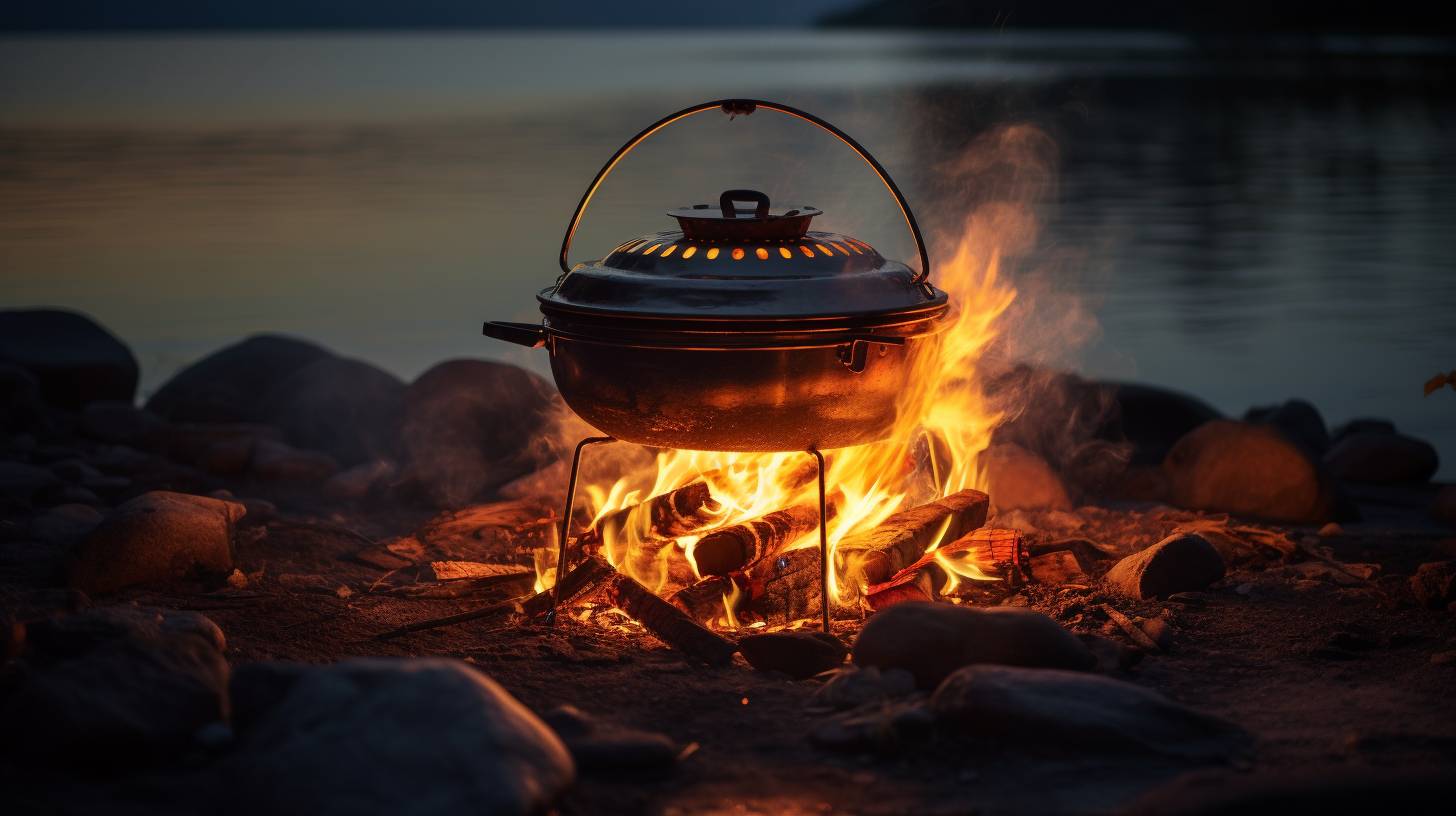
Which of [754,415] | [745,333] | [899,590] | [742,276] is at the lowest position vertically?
[899,590]

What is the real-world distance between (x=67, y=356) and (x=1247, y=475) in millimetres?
6569

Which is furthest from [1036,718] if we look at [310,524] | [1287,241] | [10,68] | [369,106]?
[10,68]

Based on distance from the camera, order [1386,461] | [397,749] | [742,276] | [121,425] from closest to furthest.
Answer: [397,749] → [742,276] → [1386,461] → [121,425]

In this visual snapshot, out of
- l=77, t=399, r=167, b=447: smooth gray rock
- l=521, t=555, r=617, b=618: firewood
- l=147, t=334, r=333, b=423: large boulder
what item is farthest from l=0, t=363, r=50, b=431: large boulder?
l=521, t=555, r=617, b=618: firewood

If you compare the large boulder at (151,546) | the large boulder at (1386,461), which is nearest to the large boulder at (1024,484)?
the large boulder at (1386,461)

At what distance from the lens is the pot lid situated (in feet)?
13.9

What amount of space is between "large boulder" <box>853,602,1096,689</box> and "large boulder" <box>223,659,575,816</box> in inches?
43.1

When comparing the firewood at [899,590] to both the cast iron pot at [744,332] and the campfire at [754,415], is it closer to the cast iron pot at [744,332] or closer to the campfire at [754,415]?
the campfire at [754,415]

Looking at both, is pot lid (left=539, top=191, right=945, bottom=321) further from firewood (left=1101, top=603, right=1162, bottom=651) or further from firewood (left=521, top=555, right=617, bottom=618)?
firewood (left=1101, top=603, right=1162, bottom=651)

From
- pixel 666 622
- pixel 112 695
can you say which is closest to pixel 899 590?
pixel 666 622

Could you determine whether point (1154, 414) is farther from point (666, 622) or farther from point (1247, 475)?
point (666, 622)

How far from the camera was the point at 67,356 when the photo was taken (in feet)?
27.2

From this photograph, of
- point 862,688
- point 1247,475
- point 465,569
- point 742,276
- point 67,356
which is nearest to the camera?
point 862,688

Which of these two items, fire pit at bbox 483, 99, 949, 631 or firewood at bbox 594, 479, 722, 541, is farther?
firewood at bbox 594, 479, 722, 541
